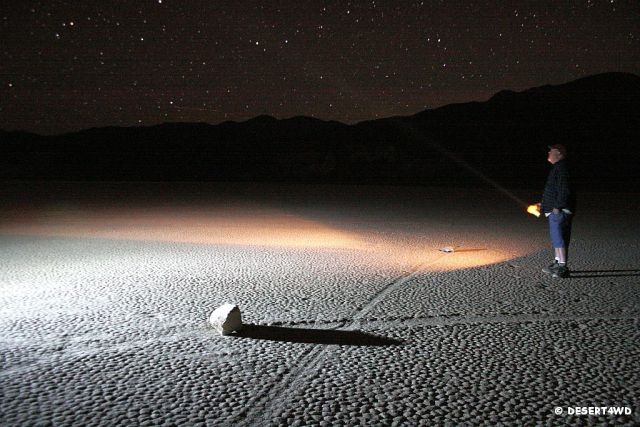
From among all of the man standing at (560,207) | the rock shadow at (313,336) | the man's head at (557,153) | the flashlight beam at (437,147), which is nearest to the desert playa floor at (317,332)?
the rock shadow at (313,336)

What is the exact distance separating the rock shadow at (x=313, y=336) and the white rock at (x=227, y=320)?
7 centimetres

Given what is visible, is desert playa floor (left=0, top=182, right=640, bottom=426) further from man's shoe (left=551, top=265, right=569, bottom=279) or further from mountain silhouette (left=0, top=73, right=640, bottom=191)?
mountain silhouette (left=0, top=73, right=640, bottom=191)

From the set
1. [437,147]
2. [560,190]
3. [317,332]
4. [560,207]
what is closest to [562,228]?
[560,207]

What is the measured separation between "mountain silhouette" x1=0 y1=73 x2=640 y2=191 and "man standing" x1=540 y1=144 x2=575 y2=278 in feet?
92.0

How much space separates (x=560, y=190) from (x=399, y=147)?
74163mm

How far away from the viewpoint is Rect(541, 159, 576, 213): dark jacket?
23.7 feet

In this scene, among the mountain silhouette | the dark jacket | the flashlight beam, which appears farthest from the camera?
the flashlight beam

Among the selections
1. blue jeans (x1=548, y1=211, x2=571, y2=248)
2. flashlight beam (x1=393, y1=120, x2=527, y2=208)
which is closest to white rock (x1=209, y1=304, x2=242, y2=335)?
blue jeans (x1=548, y1=211, x2=571, y2=248)

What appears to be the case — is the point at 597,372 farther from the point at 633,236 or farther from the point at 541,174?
the point at 541,174

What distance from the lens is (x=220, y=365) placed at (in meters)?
4.15

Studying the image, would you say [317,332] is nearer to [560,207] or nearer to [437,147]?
[560,207]

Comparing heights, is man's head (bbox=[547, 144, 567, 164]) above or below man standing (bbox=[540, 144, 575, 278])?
above

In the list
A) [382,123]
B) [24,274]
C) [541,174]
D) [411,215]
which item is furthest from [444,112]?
[24,274]

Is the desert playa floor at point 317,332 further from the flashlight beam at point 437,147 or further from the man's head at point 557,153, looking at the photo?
the flashlight beam at point 437,147
